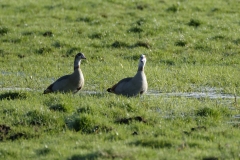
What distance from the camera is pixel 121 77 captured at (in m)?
17.1

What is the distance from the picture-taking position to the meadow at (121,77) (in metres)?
10.4

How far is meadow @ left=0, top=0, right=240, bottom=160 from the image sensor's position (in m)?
10.4

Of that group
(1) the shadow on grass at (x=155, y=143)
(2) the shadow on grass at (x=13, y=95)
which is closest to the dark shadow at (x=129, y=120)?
(1) the shadow on grass at (x=155, y=143)

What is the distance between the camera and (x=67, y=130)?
1139 cm

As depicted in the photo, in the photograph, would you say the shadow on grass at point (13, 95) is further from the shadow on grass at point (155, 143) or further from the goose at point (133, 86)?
the shadow on grass at point (155, 143)

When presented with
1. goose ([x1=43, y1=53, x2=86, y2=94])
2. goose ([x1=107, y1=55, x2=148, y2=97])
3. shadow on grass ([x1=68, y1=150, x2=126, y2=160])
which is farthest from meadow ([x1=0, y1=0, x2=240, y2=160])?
goose ([x1=43, y1=53, x2=86, y2=94])

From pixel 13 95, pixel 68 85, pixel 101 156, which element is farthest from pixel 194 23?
pixel 101 156

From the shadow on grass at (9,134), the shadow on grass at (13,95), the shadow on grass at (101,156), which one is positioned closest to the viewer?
the shadow on grass at (101,156)

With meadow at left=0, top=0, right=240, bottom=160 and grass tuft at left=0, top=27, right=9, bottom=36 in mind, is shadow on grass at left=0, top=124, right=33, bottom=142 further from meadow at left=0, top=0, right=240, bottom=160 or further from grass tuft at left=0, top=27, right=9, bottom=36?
grass tuft at left=0, top=27, right=9, bottom=36

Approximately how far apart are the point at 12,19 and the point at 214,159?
1652 cm

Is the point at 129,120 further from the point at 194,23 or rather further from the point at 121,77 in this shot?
the point at 194,23

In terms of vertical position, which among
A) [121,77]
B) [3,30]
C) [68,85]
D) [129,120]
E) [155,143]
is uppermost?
[155,143]

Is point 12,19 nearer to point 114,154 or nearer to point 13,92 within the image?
point 13,92

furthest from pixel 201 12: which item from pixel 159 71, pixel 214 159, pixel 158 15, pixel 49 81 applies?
pixel 214 159
